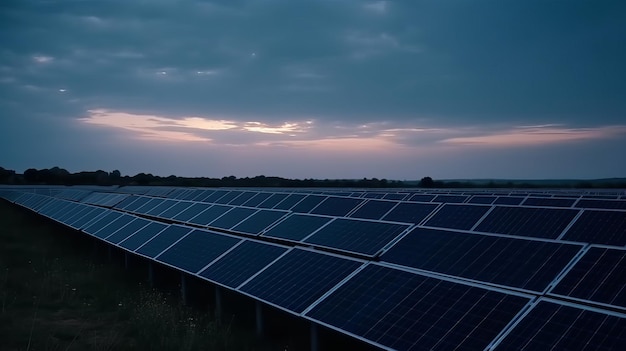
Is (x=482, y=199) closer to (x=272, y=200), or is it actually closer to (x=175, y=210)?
(x=272, y=200)

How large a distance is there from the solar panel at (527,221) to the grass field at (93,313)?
255 inches

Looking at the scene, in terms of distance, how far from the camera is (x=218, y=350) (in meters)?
9.74

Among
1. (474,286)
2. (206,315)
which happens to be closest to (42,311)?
(206,315)

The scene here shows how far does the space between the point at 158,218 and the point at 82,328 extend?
42.4 feet

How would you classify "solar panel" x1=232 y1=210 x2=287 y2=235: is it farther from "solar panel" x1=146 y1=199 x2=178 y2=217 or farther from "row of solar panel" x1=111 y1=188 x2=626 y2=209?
"solar panel" x1=146 y1=199 x2=178 y2=217

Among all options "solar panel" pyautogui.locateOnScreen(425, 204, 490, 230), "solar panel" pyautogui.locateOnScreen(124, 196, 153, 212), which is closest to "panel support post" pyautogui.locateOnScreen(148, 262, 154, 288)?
"solar panel" pyautogui.locateOnScreen(425, 204, 490, 230)

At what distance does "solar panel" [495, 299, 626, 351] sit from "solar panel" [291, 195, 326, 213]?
14.2 meters

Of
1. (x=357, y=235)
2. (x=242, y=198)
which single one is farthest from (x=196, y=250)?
(x=242, y=198)

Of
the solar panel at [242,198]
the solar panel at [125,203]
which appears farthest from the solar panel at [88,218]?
the solar panel at [242,198]

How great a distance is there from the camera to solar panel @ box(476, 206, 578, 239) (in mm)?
11745

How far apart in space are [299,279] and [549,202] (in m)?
13.7

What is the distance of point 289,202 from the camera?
77.3ft

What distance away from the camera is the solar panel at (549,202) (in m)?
18.9

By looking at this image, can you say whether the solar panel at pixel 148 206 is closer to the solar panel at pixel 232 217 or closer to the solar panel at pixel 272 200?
the solar panel at pixel 272 200
